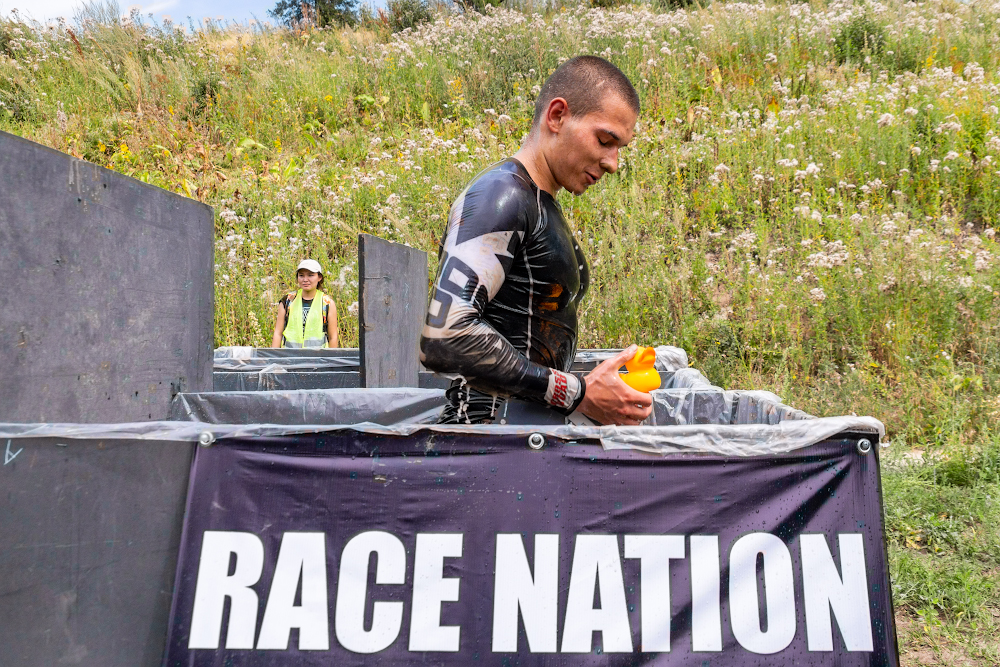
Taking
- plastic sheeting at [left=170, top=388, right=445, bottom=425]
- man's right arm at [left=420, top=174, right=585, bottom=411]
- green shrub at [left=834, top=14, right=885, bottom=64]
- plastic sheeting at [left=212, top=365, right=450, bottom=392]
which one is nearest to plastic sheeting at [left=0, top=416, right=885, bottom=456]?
man's right arm at [left=420, top=174, right=585, bottom=411]

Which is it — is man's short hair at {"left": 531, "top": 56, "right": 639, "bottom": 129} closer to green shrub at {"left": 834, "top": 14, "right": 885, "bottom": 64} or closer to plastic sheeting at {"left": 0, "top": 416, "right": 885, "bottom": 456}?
plastic sheeting at {"left": 0, "top": 416, "right": 885, "bottom": 456}

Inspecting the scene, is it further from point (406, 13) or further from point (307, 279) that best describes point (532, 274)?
point (406, 13)

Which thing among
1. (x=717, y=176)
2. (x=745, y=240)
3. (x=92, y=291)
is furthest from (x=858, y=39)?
(x=92, y=291)

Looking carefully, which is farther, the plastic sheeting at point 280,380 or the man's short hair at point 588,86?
the plastic sheeting at point 280,380

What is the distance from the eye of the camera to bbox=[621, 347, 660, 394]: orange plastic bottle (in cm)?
223

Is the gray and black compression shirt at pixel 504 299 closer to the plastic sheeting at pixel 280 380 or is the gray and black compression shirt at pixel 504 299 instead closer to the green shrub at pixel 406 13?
the plastic sheeting at pixel 280 380

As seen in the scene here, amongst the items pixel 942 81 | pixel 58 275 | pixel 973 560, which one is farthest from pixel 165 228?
pixel 942 81

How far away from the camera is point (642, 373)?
2242 mm

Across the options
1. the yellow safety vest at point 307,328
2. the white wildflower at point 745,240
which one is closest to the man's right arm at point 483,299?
the yellow safety vest at point 307,328

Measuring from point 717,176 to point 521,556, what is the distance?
747 cm

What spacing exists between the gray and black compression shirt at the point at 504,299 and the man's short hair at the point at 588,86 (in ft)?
0.91

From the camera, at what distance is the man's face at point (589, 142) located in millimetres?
2328

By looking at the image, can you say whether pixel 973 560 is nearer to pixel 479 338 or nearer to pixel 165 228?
pixel 479 338

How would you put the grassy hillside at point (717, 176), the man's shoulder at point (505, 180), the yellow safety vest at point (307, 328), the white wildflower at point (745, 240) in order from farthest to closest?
the white wildflower at point (745, 240)
the yellow safety vest at point (307, 328)
the grassy hillside at point (717, 176)
the man's shoulder at point (505, 180)
